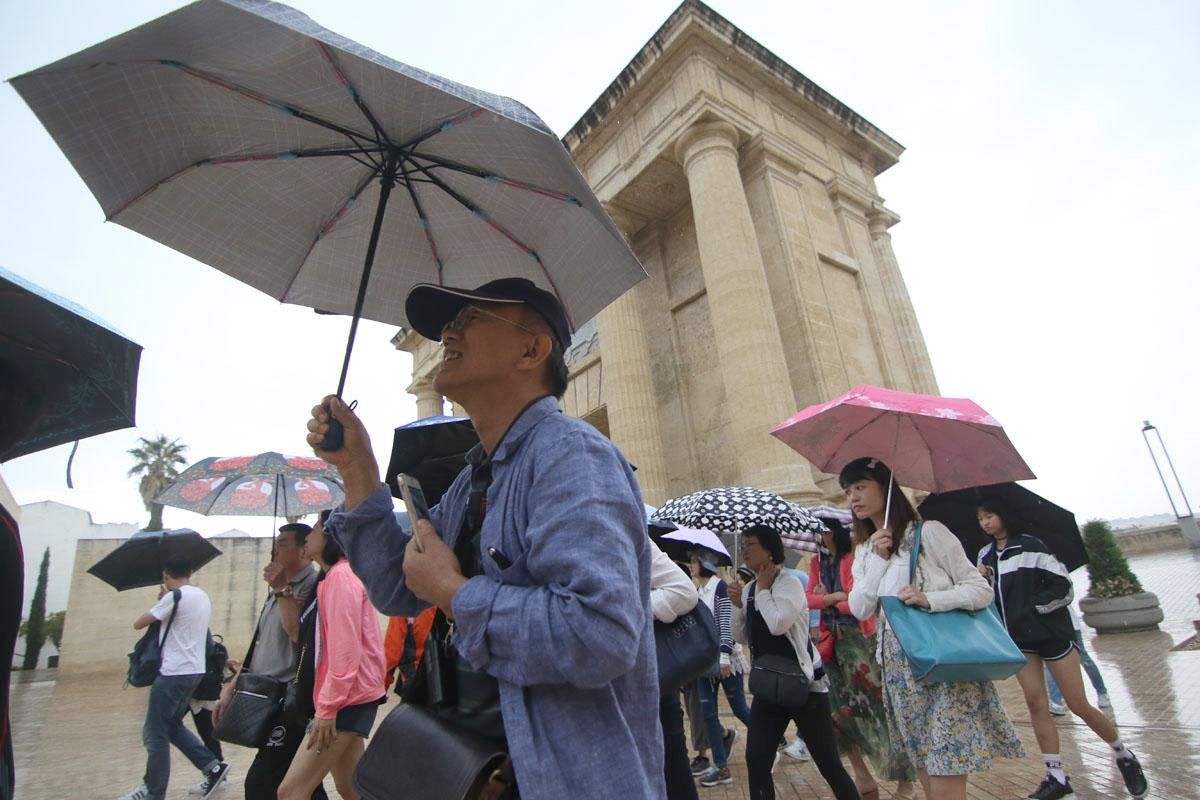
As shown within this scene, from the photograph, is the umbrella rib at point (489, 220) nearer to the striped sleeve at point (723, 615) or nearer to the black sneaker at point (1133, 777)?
the striped sleeve at point (723, 615)

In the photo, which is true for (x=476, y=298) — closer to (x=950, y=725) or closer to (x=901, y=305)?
(x=950, y=725)

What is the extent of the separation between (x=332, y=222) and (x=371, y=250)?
575 mm

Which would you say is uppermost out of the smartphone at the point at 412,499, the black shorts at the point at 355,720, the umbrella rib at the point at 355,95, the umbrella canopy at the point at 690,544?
the umbrella rib at the point at 355,95

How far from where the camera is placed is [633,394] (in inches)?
575

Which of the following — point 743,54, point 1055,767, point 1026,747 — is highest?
point 743,54

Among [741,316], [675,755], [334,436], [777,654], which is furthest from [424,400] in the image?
[334,436]

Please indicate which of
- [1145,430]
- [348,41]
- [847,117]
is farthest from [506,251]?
[1145,430]

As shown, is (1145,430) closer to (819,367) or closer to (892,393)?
(819,367)

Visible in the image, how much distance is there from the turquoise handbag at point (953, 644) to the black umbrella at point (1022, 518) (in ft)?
6.67

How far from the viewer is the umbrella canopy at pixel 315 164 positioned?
1895 mm

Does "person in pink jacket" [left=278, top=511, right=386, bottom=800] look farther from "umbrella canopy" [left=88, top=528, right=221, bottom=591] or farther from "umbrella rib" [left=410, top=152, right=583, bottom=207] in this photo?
"umbrella canopy" [left=88, top=528, right=221, bottom=591]

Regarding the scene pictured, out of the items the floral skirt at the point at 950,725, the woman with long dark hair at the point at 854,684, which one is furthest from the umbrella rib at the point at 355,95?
the woman with long dark hair at the point at 854,684

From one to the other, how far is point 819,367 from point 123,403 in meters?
11.9

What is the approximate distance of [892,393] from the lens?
4.73 metres
